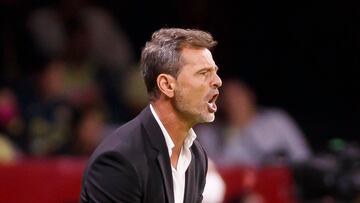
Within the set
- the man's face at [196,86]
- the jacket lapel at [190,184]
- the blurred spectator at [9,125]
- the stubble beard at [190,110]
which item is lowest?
the blurred spectator at [9,125]

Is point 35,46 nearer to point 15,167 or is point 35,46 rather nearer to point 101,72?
point 101,72

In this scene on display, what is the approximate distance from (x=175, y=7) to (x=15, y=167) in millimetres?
3167

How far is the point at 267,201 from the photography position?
805cm

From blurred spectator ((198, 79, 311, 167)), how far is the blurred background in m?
0.01

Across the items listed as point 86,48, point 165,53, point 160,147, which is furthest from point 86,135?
point 165,53

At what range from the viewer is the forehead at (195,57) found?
14.5 feet

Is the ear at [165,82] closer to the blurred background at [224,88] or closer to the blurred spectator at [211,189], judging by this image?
the blurred spectator at [211,189]

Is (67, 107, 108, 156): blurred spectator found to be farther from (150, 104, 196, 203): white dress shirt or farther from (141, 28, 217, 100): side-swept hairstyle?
(141, 28, 217, 100): side-swept hairstyle

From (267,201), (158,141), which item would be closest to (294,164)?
(267,201)

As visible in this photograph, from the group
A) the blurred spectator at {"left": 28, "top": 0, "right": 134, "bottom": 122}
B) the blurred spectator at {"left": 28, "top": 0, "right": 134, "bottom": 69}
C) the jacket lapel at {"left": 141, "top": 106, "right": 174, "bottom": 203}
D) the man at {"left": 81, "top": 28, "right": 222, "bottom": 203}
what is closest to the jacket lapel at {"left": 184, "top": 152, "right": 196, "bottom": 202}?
the man at {"left": 81, "top": 28, "right": 222, "bottom": 203}

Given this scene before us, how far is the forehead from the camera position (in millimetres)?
4434

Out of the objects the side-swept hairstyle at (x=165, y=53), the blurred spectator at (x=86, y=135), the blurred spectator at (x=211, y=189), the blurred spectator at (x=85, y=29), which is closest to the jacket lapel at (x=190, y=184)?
the side-swept hairstyle at (x=165, y=53)

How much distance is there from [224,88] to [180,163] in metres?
4.45

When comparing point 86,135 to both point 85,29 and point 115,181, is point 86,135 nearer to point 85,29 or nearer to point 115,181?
point 85,29
